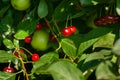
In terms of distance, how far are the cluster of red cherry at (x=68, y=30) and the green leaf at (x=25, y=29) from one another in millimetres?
213

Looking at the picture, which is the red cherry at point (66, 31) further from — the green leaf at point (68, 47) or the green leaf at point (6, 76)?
the green leaf at point (6, 76)

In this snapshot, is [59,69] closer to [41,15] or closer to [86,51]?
[86,51]

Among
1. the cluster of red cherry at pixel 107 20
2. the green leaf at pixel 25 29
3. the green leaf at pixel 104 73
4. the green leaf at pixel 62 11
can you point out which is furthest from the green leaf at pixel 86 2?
the green leaf at pixel 104 73

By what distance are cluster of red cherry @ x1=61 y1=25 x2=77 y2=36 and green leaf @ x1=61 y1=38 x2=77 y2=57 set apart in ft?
0.11

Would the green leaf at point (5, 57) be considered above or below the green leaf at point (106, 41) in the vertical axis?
below

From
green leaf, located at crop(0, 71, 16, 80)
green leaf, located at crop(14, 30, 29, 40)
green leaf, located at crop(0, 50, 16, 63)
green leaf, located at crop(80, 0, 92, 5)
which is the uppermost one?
green leaf, located at crop(80, 0, 92, 5)

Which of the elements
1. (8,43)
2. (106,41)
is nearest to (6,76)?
(8,43)

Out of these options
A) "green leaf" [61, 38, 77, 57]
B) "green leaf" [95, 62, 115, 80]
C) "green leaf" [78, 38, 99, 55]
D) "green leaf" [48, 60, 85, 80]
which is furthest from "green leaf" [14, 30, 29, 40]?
"green leaf" [95, 62, 115, 80]

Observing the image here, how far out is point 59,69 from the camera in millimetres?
1396

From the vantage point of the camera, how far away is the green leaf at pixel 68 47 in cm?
187

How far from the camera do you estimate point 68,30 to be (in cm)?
192

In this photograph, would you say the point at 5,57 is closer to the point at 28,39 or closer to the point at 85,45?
the point at 28,39

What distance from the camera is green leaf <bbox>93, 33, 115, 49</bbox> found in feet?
5.47

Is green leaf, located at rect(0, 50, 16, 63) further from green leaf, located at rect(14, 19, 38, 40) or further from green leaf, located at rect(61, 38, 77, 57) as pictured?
green leaf, located at rect(61, 38, 77, 57)
